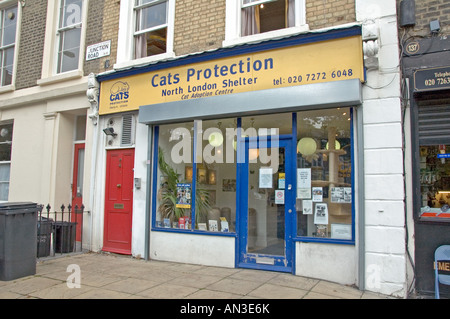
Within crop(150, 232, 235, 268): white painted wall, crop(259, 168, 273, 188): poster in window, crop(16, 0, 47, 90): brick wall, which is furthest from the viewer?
crop(16, 0, 47, 90): brick wall

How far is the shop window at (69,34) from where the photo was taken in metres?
9.21

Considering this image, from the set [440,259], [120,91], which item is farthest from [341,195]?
[120,91]

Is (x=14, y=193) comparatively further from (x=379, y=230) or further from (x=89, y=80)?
(x=379, y=230)

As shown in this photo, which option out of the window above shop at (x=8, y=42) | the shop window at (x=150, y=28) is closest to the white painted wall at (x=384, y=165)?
the shop window at (x=150, y=28)

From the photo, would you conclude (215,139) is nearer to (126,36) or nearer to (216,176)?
(216,176)

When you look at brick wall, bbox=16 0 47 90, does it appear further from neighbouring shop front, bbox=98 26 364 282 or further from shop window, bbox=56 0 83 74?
neighbouring shop front, bbox=98 26 364 282

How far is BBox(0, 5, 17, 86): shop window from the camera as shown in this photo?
1045 cm

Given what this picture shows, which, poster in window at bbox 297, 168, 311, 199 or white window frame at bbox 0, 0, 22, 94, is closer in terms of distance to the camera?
poster in window at bbox 297, 168, 311, 199

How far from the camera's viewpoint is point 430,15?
5215 millimetres

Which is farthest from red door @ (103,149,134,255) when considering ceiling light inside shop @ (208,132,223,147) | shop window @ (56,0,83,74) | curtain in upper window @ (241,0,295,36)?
curtain in upper window @ (241,0,295,36)

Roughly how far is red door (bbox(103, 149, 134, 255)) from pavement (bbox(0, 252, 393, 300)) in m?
0.98

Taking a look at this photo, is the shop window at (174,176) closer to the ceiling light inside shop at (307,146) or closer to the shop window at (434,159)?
the ceiling light inside shop at (307,146)

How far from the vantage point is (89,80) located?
319 inches

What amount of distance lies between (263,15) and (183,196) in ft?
12.9
